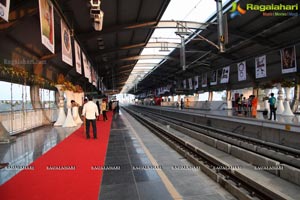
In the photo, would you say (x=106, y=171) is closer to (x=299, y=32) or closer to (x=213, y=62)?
(x=299, y=32)

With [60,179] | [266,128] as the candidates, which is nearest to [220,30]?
[266,128]

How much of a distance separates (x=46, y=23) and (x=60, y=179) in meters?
4.40

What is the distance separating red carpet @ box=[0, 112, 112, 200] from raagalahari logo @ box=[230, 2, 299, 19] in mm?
13364

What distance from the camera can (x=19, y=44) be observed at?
512 inches

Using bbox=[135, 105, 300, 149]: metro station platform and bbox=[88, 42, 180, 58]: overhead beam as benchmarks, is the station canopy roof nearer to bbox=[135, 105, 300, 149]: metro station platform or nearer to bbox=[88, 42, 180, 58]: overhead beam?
bbox=[88, 42, 180, 58]: overhead beam

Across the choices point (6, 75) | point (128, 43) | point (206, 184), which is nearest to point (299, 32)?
point (128, 43)

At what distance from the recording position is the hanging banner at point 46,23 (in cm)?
674

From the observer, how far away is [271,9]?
1587cm

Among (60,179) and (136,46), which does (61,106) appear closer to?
(136,46)

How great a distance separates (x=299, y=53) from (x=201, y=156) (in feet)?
57.0

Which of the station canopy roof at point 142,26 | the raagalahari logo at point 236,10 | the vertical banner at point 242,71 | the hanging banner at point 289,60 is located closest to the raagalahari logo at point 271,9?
the raagalahari logo at point 236,10

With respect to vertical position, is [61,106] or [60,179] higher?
[61,106]

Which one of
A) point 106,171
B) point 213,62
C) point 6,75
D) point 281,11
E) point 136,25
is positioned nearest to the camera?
point 106,171

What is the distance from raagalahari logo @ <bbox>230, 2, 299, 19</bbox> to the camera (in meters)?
15.5
